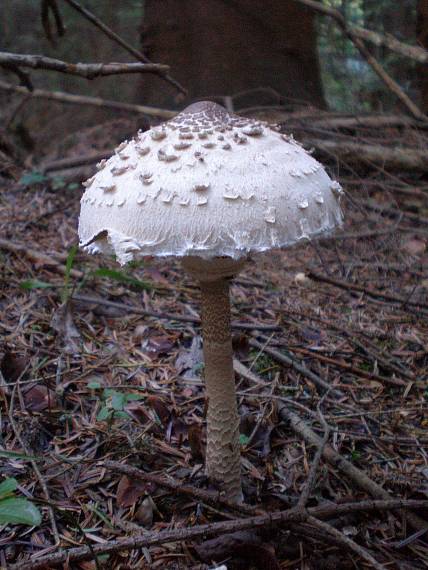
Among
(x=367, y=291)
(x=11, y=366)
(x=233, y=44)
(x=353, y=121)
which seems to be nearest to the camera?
(x=11, y=366)

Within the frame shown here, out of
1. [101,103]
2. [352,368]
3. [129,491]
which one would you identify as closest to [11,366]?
[129,491]

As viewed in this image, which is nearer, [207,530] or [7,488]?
[7,488]

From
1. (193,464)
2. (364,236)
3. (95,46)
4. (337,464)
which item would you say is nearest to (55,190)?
(364,236)

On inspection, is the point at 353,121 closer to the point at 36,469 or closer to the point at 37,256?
the point at 37,256

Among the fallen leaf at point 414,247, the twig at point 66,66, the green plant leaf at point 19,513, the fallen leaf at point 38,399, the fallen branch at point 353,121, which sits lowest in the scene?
the fallen leaf at point 414,247

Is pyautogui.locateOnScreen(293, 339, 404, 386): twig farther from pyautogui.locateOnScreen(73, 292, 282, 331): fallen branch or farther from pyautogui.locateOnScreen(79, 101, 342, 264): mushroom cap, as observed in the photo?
pyautogui.locateOnScreen(79, 101, 342, 264): mushroom cap

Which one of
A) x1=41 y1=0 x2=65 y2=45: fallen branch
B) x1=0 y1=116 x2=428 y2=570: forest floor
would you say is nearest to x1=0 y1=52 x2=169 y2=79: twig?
x1=0 y1=116 x2=428 y2=570: forest floor

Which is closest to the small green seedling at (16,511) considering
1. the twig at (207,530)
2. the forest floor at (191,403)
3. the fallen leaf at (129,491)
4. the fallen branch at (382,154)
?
the forest floor at (191,403)

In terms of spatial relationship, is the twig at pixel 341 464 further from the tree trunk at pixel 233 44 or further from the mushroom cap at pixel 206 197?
the tree trunk at pixel 233 44
